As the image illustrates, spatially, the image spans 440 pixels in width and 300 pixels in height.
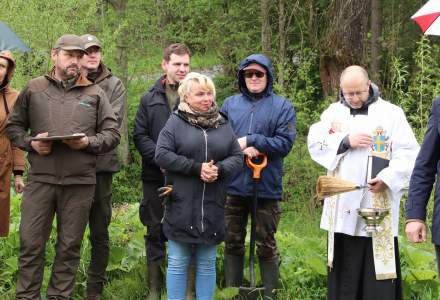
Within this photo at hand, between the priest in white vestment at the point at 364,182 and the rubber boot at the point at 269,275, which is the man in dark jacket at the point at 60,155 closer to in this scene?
the rubber boot at the point at 269,275

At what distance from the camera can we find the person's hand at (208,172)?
502cm

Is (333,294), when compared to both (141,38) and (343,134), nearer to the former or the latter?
(343,134)

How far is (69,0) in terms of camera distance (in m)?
11.2

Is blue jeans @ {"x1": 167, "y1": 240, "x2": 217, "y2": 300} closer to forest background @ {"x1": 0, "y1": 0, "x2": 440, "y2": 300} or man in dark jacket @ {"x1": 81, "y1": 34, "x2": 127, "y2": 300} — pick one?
forest background @ {"x1": 0, "y1": 0, "x2": 440, "y2": 300}

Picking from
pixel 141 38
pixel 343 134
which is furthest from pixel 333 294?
pixel 141 38

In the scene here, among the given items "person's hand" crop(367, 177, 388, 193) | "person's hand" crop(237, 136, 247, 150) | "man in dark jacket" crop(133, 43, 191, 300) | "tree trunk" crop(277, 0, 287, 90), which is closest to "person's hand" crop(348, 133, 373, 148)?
"person's hand" crop(367, 177, 388, 193)

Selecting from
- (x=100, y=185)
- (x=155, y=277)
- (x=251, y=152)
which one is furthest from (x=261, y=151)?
(x=155, y=277)

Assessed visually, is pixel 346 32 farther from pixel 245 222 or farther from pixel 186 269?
pixel 186 269

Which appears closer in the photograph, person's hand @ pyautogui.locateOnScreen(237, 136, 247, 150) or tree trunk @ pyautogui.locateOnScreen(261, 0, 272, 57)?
person's hand @ pyautogui.locateOnScreen(237, 136, 247, 150)

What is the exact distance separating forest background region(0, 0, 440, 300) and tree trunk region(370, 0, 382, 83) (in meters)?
0.02

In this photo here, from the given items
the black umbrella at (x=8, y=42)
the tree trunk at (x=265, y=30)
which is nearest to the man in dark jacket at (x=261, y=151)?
the black umbrella at (x=8, y=42)

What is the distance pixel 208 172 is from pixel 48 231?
1.39m

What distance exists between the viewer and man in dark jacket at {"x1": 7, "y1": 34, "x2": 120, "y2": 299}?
534 cm

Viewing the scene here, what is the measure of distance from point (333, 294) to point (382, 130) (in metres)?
1.23
